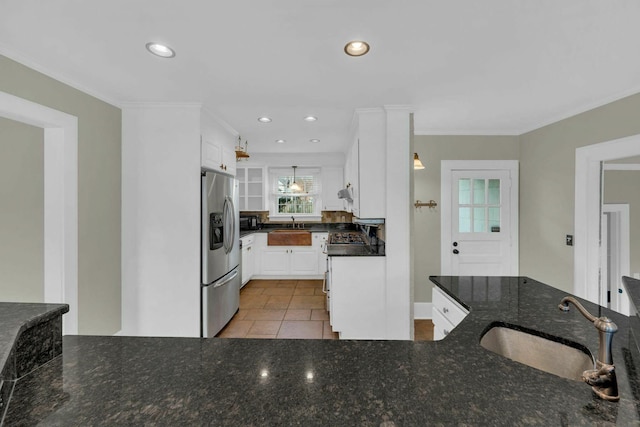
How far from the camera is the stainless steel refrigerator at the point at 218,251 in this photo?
266 centimetres

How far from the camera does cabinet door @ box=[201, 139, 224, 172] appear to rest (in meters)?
2.70

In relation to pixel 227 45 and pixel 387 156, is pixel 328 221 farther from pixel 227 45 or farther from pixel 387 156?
pixel 227 45

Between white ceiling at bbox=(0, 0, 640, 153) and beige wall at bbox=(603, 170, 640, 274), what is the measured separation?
90 centimetres

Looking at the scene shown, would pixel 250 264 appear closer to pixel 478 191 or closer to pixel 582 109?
pixel 478 191

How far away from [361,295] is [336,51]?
6.70 ft

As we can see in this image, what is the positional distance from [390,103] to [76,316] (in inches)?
122

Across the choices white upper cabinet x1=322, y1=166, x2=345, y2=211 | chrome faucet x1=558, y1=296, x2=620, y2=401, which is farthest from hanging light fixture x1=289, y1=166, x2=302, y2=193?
chrome faucet x1=558, y1=296, x2=620, y2=401

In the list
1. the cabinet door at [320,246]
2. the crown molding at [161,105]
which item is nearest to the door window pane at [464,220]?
the cabinet door at [320,246]

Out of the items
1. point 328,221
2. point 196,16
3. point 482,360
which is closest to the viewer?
point 482,360

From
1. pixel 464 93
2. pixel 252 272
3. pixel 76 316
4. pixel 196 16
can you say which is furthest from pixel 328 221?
pixel 196 16

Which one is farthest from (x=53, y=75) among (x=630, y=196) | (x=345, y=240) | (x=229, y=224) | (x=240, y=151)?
(x=630, y=196)

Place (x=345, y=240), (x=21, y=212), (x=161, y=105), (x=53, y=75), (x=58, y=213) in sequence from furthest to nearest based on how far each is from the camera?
(x=345, y=240), (x=161, y=105), (x=21, y=212), (x=58, y=213), (x=53, y=75)

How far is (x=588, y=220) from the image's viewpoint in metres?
2.68

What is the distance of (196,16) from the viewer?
4.59 feet
